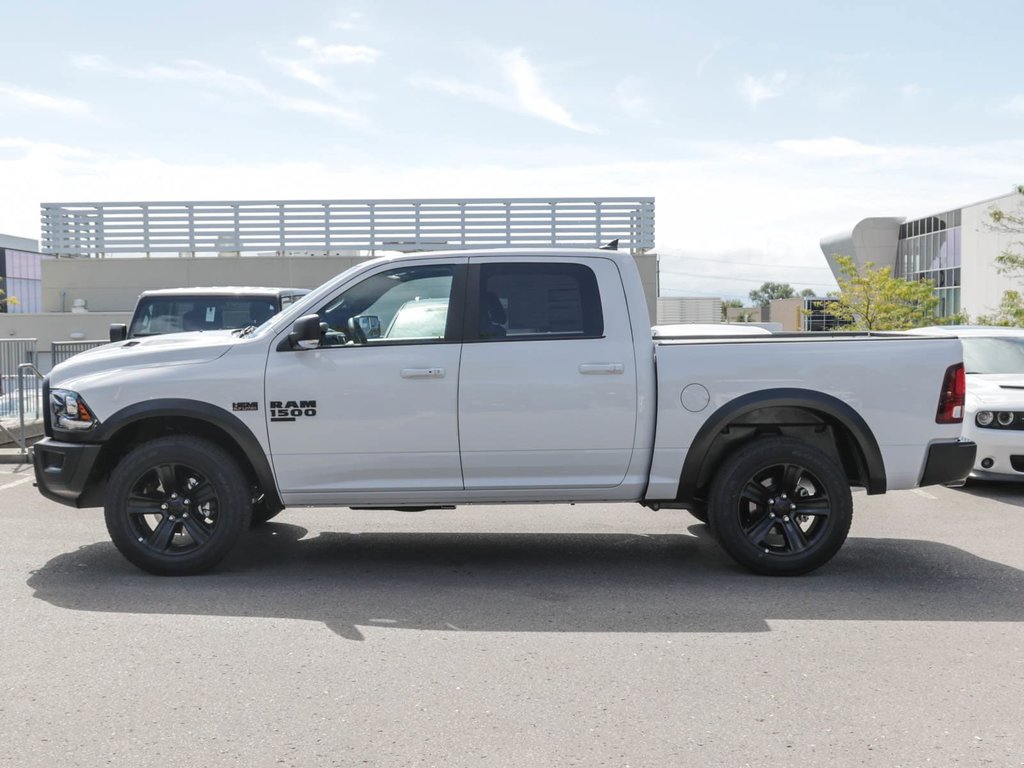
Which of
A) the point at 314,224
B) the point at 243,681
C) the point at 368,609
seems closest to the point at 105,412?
the point at 368,609

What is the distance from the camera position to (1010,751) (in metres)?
3.88

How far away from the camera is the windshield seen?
10789 millimetres

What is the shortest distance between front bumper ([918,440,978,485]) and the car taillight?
16cm

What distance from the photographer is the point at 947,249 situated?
62.9 meters

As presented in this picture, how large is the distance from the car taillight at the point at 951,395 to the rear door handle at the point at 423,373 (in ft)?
10.1

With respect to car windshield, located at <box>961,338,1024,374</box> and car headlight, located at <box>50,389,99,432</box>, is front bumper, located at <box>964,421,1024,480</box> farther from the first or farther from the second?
car headlight, located at <box>50,389,99,432</box>

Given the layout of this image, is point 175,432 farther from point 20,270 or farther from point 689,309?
point 20,270

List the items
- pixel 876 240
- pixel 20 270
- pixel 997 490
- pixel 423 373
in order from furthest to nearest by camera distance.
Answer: pixel 20 270, pixel 876 240, pixel 997 490, pixel 423 373

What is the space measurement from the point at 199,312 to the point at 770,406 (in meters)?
6.51

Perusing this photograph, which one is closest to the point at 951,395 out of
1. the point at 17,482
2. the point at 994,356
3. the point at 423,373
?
the point at 423,373

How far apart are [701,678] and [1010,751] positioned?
1277 mm

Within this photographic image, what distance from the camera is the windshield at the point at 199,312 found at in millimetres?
10789

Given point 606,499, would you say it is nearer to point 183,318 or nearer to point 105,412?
point 105,412

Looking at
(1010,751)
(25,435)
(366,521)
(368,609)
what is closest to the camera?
(1010,751)
